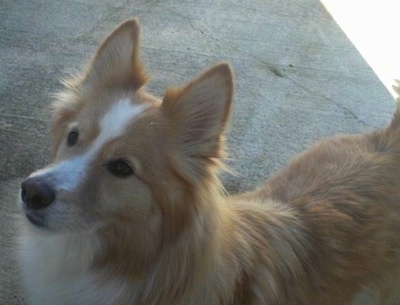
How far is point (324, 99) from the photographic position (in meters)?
5.46

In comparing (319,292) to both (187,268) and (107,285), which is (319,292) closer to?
(187,268)

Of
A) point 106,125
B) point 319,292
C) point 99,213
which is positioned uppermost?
point 106,125

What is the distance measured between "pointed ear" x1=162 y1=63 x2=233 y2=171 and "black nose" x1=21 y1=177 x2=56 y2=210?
1.97 feet

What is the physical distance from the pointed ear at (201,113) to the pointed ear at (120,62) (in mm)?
234

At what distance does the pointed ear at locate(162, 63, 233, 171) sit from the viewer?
2801mm

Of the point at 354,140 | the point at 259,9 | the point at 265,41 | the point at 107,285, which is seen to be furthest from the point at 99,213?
the point at 259,9

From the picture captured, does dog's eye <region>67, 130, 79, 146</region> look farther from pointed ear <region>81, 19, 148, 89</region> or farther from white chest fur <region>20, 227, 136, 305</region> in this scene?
white chest fur <region>20, 227, 136, 305</region>

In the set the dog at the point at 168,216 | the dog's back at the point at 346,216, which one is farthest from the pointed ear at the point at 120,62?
the dog's back at the point at 346,216

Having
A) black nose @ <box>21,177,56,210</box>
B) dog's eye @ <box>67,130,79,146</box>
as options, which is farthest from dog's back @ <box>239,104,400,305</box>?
black nose @ <box>21,177,56,210</box>

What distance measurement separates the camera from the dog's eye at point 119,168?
9.00 ft

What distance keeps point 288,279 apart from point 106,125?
109cm

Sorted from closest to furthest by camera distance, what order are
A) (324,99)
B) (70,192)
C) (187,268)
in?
1. (70,192)
2. (187,268)
3. (324,99)

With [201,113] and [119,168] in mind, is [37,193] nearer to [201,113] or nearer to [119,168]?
[119,168]

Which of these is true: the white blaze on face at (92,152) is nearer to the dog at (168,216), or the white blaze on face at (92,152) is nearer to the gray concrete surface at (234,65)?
the dog at (168,216)
